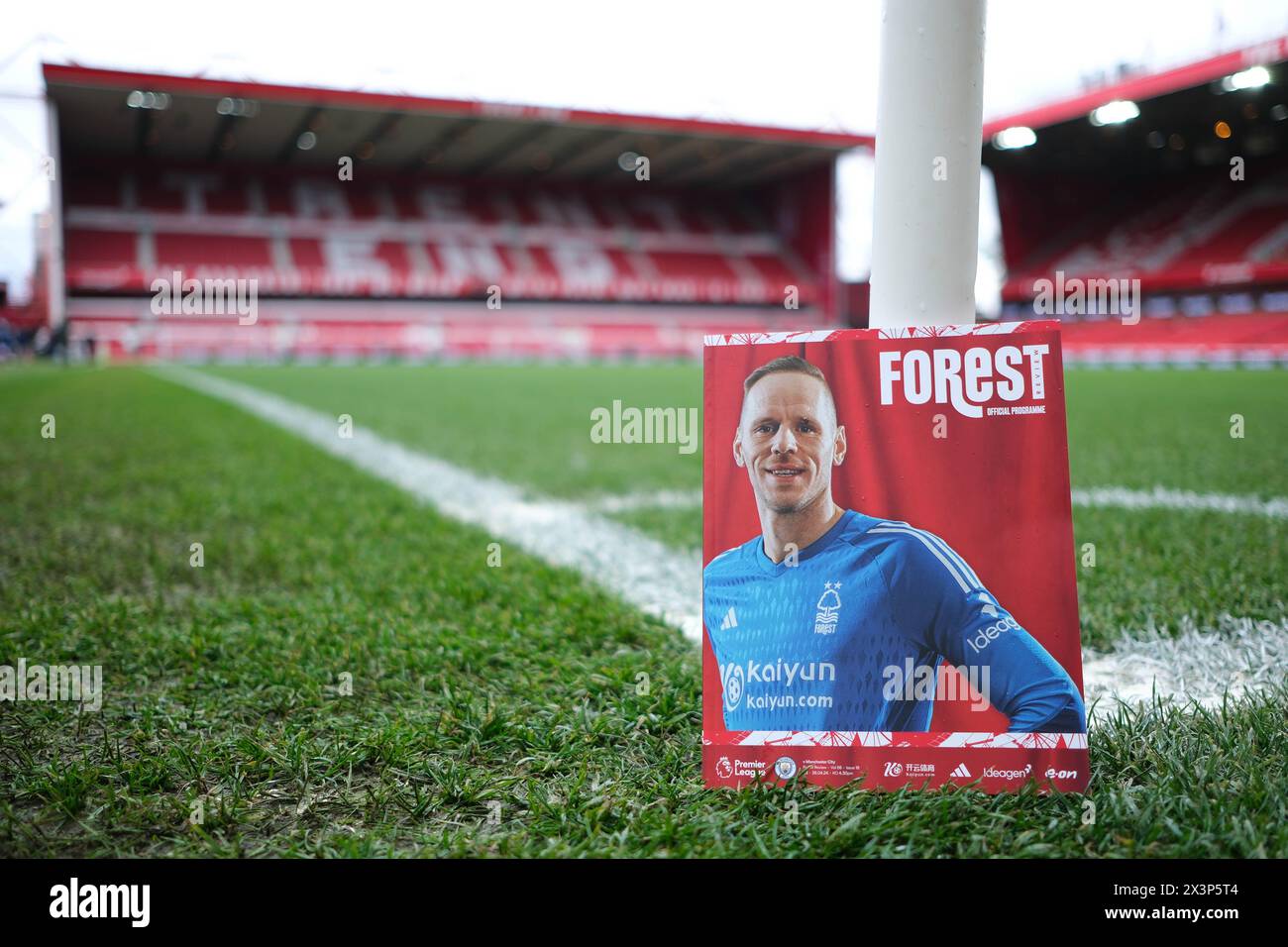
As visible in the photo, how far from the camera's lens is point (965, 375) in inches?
49.3

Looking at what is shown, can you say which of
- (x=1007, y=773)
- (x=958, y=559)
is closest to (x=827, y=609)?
(x=958, y=559)

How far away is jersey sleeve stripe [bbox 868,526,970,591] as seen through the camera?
1243 millimetres

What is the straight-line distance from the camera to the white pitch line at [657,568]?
5.38 feet

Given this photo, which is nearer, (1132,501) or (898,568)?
(898,568)

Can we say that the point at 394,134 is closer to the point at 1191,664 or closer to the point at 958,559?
the point at 1191,664

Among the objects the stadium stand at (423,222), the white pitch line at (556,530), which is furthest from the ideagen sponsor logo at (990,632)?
the stadium stand at (423,222)

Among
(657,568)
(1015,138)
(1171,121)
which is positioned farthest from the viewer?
(1015,138)

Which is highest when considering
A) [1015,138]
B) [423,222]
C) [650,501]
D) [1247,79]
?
[423,222]

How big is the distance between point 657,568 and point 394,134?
24606 mm

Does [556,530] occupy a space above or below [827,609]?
above

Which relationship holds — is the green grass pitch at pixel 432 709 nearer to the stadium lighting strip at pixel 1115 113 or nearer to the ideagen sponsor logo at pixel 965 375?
the ideagen sponsor logo at pixel 965 375
